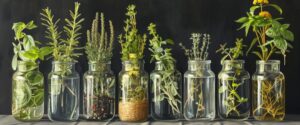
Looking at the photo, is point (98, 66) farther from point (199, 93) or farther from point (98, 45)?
point (199, 93)

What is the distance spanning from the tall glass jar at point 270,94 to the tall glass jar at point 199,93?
145mm

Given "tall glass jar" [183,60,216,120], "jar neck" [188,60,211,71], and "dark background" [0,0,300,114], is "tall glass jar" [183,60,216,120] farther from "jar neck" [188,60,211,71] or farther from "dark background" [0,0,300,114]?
"dark background" [0,0,300,114]

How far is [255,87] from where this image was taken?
151 cm

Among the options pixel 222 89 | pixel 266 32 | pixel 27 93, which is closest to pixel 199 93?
pixel 222 89

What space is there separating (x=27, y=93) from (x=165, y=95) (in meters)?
0.43

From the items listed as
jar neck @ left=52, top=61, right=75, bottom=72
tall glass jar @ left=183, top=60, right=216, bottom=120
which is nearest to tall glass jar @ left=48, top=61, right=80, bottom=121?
jar neck @ left=52, top=61, right=75, bottom=72

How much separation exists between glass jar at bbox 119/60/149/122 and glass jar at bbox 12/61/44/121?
263mm

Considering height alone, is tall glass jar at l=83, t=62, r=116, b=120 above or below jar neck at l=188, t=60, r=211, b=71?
below

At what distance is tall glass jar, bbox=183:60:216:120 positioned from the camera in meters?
1.49

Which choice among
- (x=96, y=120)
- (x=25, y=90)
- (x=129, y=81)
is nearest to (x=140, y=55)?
(x=129, y=81)

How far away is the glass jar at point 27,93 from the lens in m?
1.47

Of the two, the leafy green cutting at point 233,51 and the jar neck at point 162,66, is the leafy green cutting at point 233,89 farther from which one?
the jar neck at point 162,66

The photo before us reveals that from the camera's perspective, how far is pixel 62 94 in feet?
4.87

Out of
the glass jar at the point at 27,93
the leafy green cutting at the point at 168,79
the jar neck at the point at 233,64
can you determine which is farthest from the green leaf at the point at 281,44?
the glass jar at the point at 27,93
